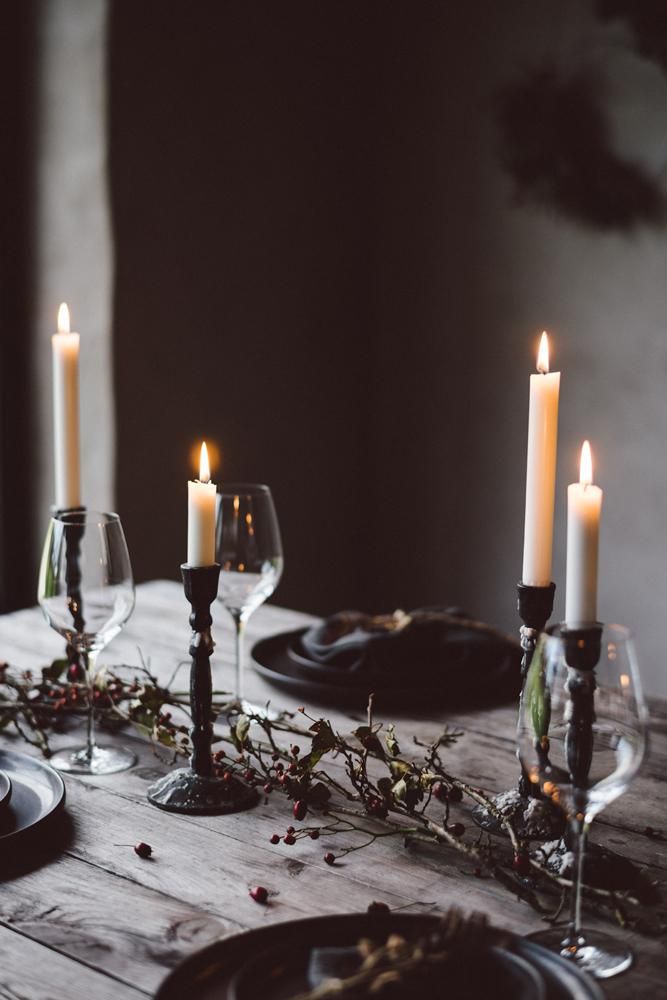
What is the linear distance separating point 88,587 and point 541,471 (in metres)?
0.46

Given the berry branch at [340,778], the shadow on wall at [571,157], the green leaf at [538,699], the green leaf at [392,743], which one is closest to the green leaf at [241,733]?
the berry branch at [340,778]

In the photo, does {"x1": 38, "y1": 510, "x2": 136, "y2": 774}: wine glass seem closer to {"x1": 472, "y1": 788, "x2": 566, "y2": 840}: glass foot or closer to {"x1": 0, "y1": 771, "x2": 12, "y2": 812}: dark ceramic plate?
{"x1": 0, "y1": 771, "x2": 12, "y2": 812}: dark ceramic plate

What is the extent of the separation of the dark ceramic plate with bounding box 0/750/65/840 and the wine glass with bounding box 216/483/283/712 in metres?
0.27

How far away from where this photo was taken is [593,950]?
2.44 feet

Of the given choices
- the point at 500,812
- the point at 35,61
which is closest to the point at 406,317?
the point at 35,61

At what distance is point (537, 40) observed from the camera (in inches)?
108

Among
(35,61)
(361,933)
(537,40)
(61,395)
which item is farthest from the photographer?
(537,40)

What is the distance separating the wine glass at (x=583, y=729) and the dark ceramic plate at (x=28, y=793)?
0.43 metres

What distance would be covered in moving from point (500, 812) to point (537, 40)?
233 cm

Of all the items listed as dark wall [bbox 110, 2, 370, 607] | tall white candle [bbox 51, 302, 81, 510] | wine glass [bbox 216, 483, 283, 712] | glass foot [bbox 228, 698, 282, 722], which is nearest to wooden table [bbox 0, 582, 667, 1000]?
glass foot [bbox 228, 698, 282, 722]

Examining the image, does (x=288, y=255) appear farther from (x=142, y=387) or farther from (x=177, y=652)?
(x=177, y=652)

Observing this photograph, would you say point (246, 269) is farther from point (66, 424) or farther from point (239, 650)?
point (239, 650)

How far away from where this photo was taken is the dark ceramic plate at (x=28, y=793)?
938 millimetres

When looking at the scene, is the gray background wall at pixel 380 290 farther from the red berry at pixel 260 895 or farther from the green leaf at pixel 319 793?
the red berry at pixel 260 895
